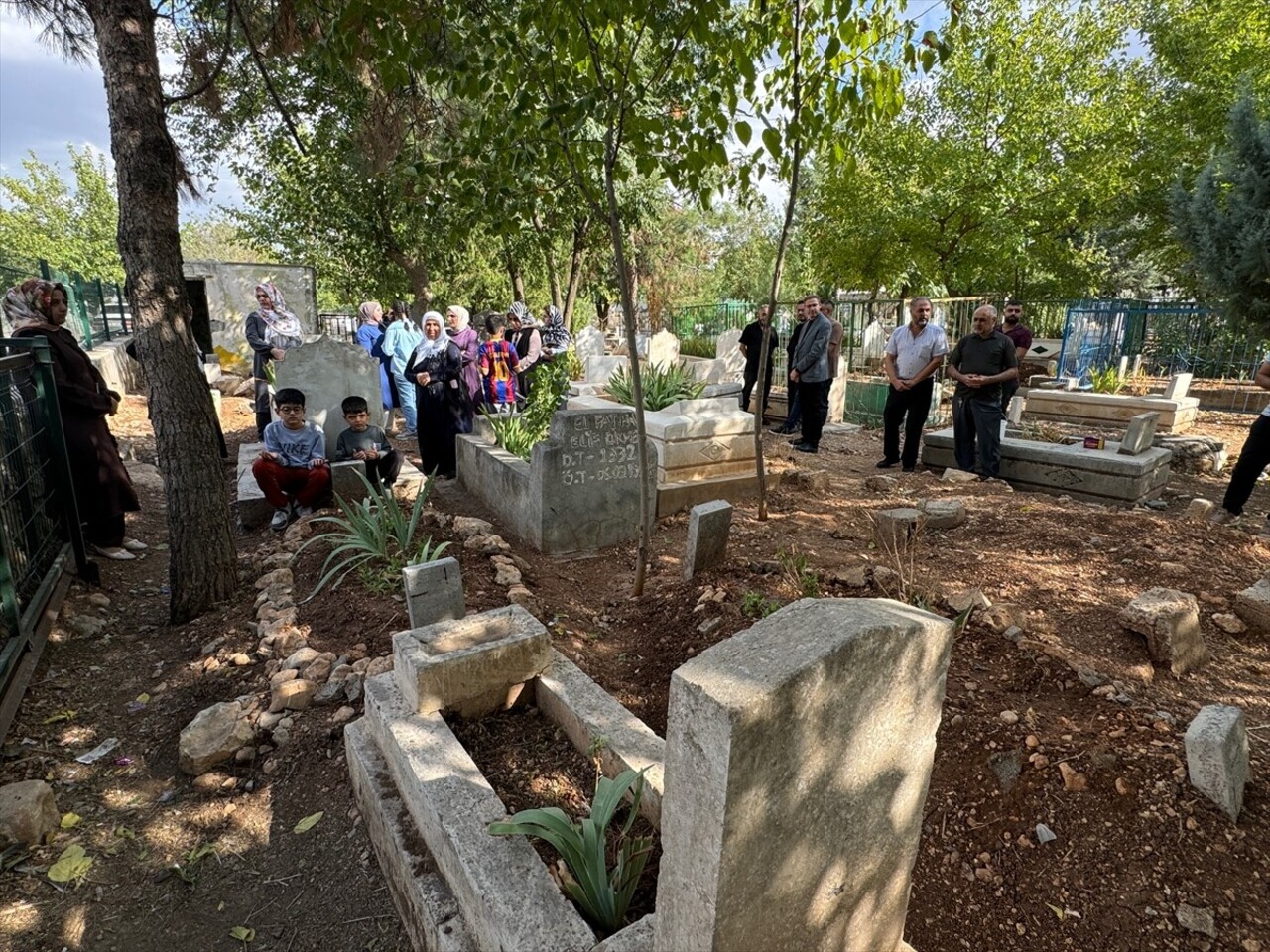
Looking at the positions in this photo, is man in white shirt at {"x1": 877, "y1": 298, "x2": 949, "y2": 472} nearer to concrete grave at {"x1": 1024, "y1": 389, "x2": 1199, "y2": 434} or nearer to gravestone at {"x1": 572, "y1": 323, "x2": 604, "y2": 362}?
concrete grave at {"x1": 1024, "y1": 389, "x2": 1199, "y2": 434}

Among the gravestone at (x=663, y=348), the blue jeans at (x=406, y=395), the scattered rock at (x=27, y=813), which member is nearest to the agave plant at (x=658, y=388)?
the blue jeans at (x=406, y=395)

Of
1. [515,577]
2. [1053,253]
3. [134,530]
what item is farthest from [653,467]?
[1053,253]

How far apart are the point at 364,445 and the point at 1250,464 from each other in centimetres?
685

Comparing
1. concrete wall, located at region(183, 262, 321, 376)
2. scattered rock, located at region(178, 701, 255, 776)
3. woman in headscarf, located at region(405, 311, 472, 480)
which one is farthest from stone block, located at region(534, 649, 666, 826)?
concrete wall, located at region(183, 262, 321, 376)

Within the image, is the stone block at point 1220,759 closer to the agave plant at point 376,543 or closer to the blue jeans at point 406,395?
the agave plant at point 376,543

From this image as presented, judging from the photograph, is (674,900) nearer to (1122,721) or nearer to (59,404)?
(1122,721)

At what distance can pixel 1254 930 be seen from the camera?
1672mm

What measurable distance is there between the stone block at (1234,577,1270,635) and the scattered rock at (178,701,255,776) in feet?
14.5

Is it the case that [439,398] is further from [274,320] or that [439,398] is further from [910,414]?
[910,414]

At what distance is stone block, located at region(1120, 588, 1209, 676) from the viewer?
2684 millimetres

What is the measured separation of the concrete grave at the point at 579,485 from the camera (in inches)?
186

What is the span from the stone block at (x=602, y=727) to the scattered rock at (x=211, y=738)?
4.22 feet

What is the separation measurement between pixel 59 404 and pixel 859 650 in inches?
202

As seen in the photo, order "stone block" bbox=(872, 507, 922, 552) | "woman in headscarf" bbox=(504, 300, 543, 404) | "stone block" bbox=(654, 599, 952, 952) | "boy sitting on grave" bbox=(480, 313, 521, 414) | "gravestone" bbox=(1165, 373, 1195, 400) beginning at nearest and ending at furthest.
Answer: "stone block" bbox=(654, 599, 952, 952), "stone block" bbox=(872, 507, 922, 552), "boy sitting on grave" bbox=(480, 313, 521, 414), "woman in headscarf" bbox=(504, 300, 543, 404), "gravestone" bbox=(1165, 373, 1195, 400)
